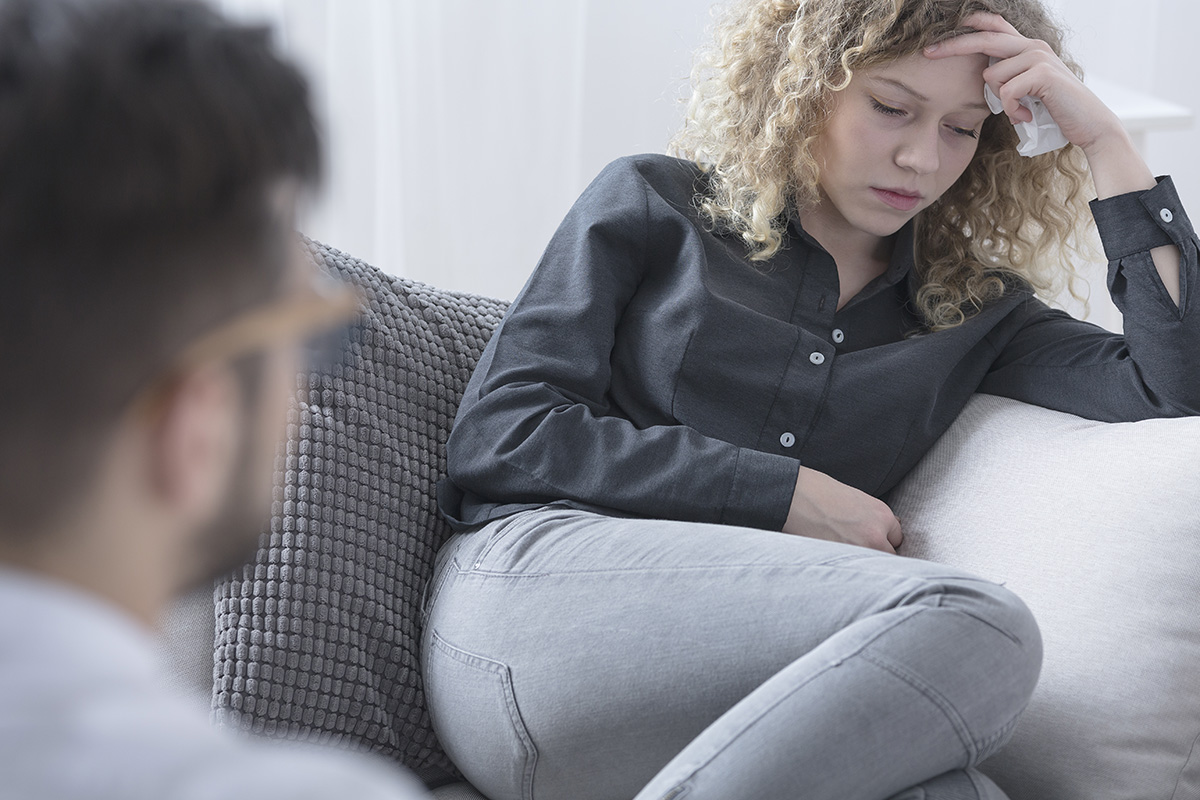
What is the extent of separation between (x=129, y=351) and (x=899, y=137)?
1036 mm

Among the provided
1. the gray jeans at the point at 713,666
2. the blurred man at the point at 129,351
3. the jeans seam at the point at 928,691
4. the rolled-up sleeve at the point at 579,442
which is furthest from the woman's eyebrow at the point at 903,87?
the blurred man at the point at 129,351

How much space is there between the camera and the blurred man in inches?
13.7

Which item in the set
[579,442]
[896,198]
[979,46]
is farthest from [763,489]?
[979,46]

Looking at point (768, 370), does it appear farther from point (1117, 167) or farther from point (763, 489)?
point (1117, 167)

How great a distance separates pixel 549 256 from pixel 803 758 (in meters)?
0.67

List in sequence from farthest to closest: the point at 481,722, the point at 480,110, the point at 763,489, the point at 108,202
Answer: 1. the point at 480,110
2. the point at 763,489
3. the point at 481,722
4. the point at 108,202

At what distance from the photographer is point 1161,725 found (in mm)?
951

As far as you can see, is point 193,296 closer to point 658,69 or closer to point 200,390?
point 200,390

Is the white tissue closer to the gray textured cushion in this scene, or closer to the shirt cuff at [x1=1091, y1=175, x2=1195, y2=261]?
the shirt cuff at [x1=1091, y1=175, x2=1195, y2=261]

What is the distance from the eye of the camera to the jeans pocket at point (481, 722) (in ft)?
3.15

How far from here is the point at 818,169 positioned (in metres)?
1.31

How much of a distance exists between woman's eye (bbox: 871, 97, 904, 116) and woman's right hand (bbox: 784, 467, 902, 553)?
416 millimetres

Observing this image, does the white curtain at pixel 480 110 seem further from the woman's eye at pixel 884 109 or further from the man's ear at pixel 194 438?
the man's ear at pixel 194 438

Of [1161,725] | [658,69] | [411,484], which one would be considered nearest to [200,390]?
[411,484]
